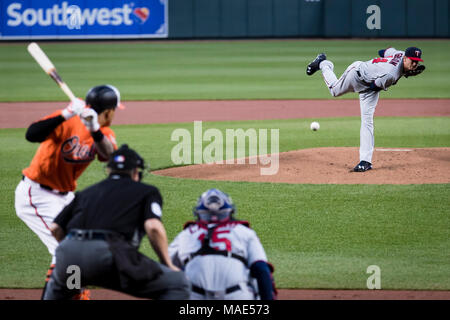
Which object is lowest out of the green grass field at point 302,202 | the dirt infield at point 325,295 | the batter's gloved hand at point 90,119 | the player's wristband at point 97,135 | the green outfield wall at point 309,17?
the dirt infield at point 325,295

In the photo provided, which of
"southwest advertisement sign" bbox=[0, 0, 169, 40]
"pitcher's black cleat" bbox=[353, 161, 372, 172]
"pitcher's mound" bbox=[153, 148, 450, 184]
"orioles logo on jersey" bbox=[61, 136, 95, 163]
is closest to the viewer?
"orioles logo on jersey" bbox=[61, 136, 95, 163]

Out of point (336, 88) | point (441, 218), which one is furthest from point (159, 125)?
point (441, 218)

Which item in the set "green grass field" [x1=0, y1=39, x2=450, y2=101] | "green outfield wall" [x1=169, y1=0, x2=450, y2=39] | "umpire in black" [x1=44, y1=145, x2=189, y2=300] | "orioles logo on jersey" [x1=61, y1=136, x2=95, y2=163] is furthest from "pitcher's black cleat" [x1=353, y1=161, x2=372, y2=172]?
"green outfield wall" [x1=169, y1=0, x2=450, y2=39]

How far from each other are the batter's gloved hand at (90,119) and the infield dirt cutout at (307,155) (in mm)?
1608

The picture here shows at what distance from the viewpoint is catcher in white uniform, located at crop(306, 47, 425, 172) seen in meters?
10.5

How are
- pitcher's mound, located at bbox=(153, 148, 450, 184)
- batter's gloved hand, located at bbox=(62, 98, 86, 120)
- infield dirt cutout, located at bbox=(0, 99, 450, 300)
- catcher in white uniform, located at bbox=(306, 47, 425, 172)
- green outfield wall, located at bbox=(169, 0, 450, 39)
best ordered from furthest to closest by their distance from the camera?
green outfield wall, located at bbox=(169, 0, 450, 39) < pitcher's mound, located at bbox=(153, 148, 450, 184) < catcher in white uniform, located at bbox=(306, 47, 425, 172) < infield dirt cutout, located at bbox=(0, 99, 450, 300) < batter's gloved hand, located at bbox=(62, 98, 86, 120)

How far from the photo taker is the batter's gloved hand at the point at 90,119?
5.52 meters

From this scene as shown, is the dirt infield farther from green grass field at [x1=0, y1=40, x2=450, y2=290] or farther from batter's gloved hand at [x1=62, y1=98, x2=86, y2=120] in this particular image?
batter's gloved hand at [x1=62, y1=98, x2=86, y2=120]

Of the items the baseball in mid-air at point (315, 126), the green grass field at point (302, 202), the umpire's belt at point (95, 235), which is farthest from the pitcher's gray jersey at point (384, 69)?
the umpire's belt at point (95, 235)

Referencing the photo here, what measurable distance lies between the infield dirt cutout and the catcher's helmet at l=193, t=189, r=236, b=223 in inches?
66.9

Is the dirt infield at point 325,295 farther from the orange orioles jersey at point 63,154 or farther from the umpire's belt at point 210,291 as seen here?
the umpire's belt at point 210,291

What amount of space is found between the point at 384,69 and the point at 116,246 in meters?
6.82

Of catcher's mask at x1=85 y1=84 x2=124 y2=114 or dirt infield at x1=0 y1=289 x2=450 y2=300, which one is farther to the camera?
dirt infield at x1=0 y1=289 x2=450 y2=300
